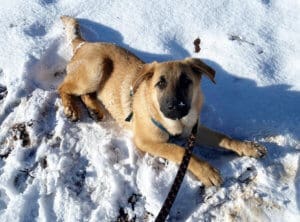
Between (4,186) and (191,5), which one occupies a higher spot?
(191,5)

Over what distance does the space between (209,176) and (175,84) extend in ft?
3.01

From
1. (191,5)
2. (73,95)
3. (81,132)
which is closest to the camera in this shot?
(81,132)

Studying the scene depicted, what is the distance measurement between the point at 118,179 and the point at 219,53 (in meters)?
2.08

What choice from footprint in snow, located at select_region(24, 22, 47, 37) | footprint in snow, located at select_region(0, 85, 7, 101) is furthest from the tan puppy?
footprint in snow, located at select_region(0, 85, 7, 101)

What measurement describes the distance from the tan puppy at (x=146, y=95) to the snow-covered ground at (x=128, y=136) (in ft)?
0.46

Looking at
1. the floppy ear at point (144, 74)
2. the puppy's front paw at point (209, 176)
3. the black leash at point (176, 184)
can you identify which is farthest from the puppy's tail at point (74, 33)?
the puppy's front paw at point (209, 176)

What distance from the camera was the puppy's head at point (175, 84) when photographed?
171 inches

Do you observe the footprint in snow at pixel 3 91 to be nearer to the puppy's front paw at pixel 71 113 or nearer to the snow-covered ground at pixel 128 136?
the snow-covered ground at pixel 128 136

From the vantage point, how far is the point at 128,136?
506 cm

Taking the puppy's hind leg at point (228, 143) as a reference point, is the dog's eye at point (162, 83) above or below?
above

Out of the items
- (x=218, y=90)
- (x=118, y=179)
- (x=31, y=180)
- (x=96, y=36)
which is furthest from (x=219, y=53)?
(x=31, y=180)

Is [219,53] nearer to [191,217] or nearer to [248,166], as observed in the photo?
[248,166]

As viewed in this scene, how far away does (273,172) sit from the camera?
4.46 metres

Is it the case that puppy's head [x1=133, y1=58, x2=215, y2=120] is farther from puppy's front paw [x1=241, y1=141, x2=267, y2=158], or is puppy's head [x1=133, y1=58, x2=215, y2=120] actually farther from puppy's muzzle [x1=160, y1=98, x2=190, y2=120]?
puppy's front paw [x1=241, y1=141, x2=267, y2=158]
